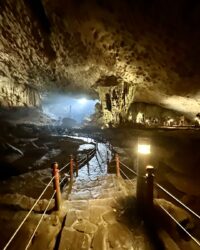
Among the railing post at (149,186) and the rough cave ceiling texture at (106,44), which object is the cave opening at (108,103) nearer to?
the rough cave ceiling texture at (106,44)

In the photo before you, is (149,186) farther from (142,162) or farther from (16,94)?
(16,94)

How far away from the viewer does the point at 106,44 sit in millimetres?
12250

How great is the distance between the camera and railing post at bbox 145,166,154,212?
169 inches

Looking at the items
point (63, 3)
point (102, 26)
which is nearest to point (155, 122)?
point (102, 26)

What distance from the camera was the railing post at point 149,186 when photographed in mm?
4293

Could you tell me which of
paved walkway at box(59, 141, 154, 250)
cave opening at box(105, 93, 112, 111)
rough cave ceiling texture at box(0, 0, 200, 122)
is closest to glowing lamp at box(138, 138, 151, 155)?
paved walkway at box(59, 141, 154, 250)

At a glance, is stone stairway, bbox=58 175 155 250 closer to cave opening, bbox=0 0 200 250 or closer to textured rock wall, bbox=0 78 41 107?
cave opening, bbox=0 0 200 250

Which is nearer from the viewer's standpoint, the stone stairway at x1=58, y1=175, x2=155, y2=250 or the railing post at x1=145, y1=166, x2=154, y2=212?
the stone stairway at x1=58, y1=175, x2=155, y2=250

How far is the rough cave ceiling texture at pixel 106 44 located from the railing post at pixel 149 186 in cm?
719

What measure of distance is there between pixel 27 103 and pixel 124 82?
13566 millimetres

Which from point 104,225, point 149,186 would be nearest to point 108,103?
point 149,186

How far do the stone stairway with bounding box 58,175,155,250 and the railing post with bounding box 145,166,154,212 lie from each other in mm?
440

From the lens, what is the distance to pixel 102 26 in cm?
1041

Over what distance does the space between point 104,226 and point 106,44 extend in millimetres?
11157
